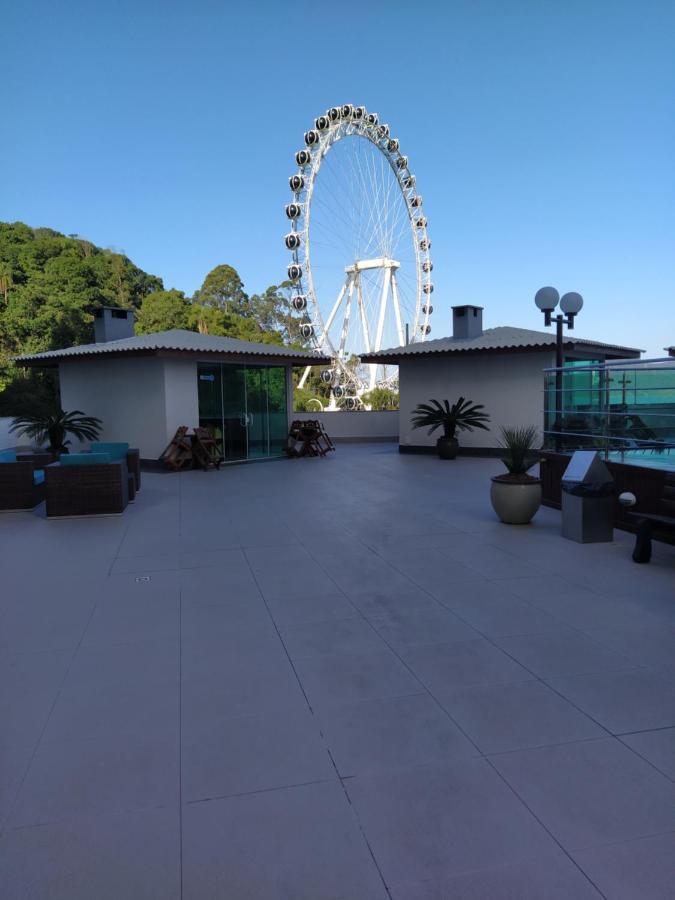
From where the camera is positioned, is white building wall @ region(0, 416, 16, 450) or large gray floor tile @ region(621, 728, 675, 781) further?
white building wall @ region(0, 416, 16, 450)

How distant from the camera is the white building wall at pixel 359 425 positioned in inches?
768

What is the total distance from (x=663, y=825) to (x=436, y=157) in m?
28.4

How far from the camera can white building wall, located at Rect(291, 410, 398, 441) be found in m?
19.5

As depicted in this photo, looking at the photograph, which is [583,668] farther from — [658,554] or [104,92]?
[104,92]

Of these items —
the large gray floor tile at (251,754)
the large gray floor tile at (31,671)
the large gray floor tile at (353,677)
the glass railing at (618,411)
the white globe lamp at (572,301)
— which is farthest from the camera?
the white globe lamp at (572,301)

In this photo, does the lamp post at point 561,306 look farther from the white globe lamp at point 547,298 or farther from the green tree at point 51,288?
the green tree at point 51,288

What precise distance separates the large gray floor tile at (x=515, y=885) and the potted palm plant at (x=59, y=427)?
1120 cm

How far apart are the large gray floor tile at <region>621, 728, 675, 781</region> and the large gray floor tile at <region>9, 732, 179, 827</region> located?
1748mm

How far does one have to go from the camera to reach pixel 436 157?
2684 centimetres

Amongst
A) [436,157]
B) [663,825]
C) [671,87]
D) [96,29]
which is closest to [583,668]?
[663,825]

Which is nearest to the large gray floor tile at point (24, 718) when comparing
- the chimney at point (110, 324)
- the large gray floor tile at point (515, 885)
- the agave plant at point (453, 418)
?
the large gray floor tile at point (515, 885)

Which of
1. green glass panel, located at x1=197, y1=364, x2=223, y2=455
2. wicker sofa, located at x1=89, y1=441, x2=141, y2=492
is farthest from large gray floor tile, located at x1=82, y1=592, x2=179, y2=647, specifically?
green glass panel, located at x1=197, y1=364, x2=223, y2=455

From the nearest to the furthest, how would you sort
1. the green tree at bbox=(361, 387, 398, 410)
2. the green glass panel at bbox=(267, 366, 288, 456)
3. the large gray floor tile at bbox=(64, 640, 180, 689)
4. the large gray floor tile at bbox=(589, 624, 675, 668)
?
the large gray floor tile at bbox=(64, 640, 180, 689), the large gray floor tile at bbox=(589, 624, 675, 668), the green glass panel at bbox=(267, 366, 288, 456), the green tree at bbox=(361, 387, 398, 410)

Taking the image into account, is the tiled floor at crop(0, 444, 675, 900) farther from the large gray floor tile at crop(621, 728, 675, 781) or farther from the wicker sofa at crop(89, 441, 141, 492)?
the wicker sofa at crop(89, 441, 141, 492)
